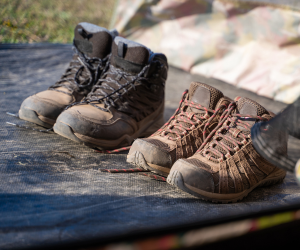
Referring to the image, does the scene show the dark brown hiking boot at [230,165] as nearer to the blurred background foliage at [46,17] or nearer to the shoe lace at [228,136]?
the shoe lace at [228,136]

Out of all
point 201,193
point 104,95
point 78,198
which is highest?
point 104,95

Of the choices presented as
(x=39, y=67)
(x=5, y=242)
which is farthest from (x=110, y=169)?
(x=39, y=67)

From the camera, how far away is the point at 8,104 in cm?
172

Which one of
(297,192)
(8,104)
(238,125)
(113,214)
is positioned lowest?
(8,104)

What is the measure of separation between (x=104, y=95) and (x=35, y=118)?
13.4 inches

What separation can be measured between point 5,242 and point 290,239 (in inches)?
24.3

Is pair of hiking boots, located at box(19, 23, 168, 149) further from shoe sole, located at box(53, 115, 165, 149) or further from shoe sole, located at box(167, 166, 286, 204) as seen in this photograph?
shoe sole, located at box(167, 166, 286, 204)

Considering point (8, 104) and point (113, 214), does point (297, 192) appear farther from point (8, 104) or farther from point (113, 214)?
point (8, 104)

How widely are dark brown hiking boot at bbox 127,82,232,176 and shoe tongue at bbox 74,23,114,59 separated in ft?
1.76

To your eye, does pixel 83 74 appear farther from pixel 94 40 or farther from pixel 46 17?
pixel 46 17

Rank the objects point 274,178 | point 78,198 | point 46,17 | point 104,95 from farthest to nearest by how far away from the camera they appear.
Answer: point 46,17 < point 104,95 < point 274,178 < point 78,198

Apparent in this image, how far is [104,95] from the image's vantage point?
4.50ft

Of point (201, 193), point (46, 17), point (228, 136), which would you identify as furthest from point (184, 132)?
point (46, 17)

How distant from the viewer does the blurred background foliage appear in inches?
150
